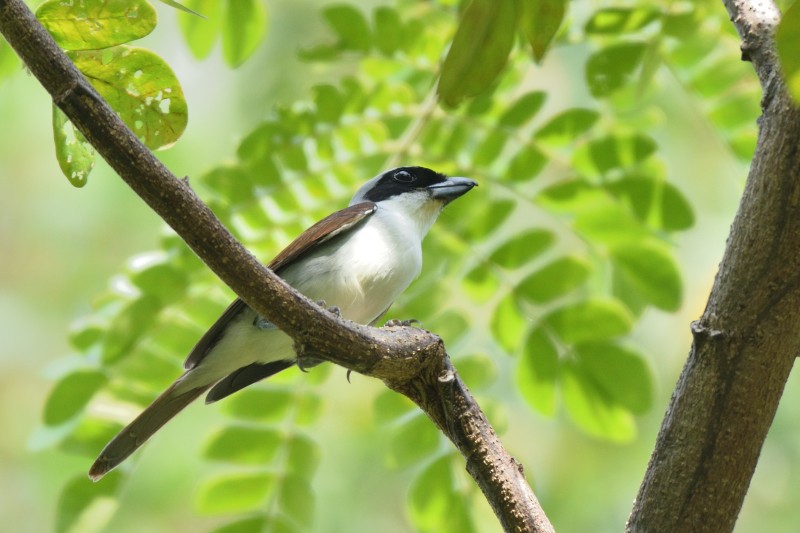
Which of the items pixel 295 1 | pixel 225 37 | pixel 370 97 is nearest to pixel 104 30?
pixel 225 37

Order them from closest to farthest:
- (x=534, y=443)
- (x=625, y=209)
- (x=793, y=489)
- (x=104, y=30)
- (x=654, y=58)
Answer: (x=104, y=30), (x=654, y=58), (x=625, y=209), (x=793, y=489), (x=534, y=443)

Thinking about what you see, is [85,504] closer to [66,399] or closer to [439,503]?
[66,399]

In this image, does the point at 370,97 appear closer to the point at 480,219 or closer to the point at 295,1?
the point at 480,219

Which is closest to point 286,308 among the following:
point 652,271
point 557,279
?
point 557,279

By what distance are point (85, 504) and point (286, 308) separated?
1819mm

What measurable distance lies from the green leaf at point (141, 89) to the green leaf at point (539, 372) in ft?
6.02

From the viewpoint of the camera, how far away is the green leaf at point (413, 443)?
3.66 m

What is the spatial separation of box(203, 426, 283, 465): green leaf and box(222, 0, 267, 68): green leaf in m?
1.47

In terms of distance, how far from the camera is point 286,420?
3832 mm

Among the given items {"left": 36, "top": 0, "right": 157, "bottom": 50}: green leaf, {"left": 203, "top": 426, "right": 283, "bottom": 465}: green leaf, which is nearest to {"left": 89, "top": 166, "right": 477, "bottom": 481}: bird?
{"left": 203, "top": 426, "right": 283, "bottom": 465}: green leaf

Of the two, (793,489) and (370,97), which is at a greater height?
(370,97)

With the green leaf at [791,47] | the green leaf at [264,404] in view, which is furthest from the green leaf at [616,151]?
the green leaf at [791,47]

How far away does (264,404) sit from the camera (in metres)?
3.81

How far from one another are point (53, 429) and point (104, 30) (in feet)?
6.94
